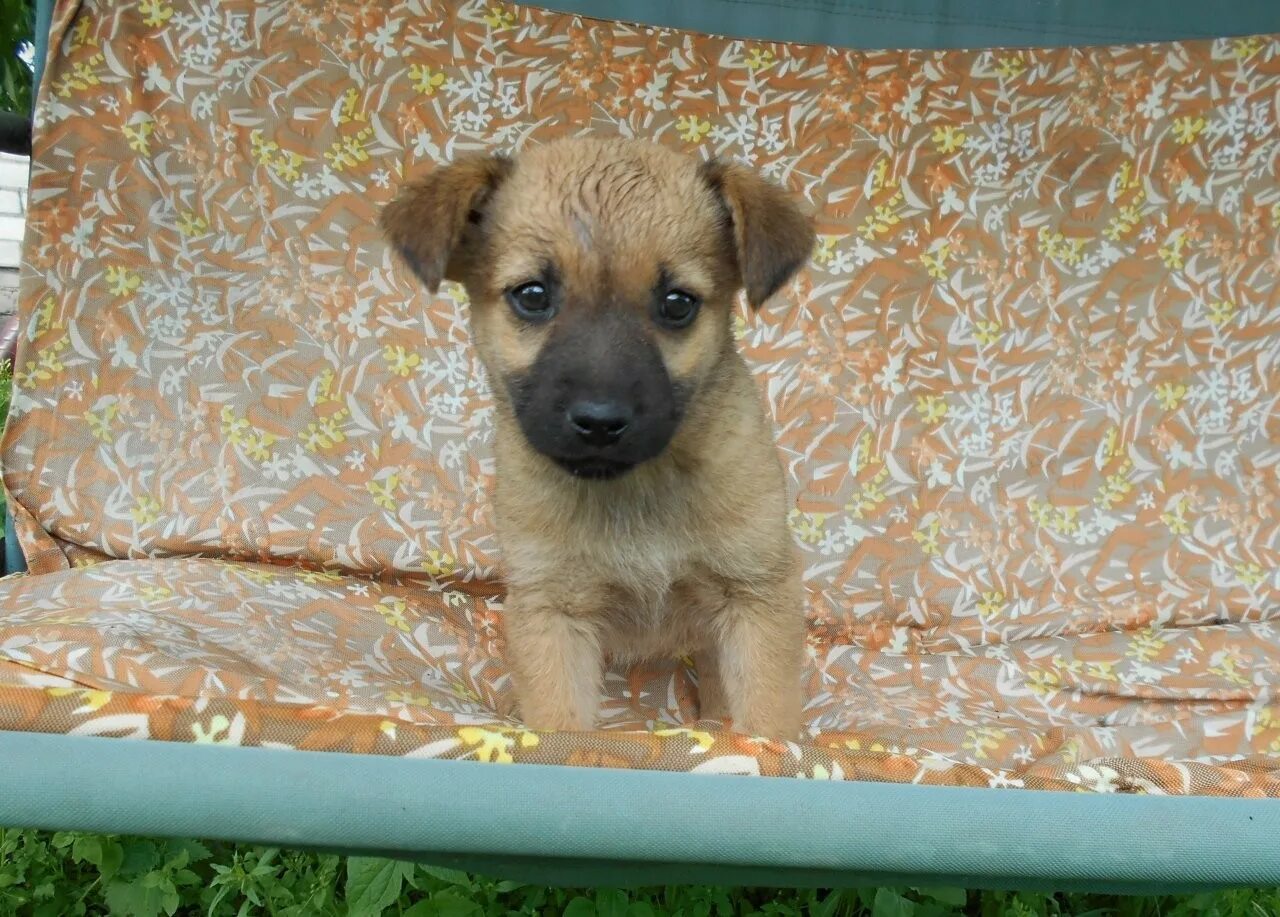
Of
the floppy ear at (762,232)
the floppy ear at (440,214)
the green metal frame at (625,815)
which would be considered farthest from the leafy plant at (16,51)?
the green metal frame at (625,815)

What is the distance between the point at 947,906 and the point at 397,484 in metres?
2.07

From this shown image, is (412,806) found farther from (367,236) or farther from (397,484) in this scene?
(367,236)

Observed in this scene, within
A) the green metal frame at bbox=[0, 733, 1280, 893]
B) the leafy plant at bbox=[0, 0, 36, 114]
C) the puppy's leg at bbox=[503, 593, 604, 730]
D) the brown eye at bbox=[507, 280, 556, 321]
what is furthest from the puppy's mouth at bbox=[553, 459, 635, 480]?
the leafy plant at bbox=[0, 0, 36, 114]

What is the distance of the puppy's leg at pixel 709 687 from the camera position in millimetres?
2584

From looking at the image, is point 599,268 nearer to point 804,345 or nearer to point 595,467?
point 595,467

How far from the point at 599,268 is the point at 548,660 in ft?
2.92

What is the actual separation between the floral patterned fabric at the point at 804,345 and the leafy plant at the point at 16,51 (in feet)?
0.95

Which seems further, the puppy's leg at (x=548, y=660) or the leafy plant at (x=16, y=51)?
the leafy plant at (x=16, y=51)

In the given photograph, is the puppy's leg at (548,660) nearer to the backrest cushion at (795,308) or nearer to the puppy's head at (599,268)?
the puppy's head at (599,268)

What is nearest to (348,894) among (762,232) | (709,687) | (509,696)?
(509,696)

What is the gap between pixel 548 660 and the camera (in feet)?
7.07

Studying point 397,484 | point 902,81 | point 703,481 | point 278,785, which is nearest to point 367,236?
point 397,484

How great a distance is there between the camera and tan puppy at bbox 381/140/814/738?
1.84 metres

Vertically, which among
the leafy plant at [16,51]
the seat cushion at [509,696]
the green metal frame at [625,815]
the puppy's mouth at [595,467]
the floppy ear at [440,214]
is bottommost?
the green metal frame at [625,815]
